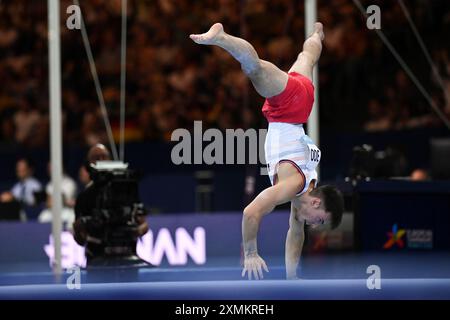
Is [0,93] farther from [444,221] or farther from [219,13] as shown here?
[444,221]

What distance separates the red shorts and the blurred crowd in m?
4.23

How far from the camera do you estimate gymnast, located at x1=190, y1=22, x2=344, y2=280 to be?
6348 mm

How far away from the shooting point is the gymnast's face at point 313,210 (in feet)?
21.4

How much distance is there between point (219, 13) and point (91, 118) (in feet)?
6.20

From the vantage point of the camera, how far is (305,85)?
6773 mm

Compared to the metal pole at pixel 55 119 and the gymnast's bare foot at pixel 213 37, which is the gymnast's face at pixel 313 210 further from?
the metal pole at pixel 55 119

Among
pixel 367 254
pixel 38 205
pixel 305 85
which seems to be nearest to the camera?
pixel 305 85

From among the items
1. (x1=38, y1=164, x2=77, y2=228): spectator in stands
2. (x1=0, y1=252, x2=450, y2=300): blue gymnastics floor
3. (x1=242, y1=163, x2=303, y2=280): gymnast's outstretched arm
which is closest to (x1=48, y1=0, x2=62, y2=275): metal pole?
(x1=0, y1=252, x2=450, y2=300): blue gymnastics floor

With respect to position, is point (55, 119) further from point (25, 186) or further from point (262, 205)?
point (25, 186)

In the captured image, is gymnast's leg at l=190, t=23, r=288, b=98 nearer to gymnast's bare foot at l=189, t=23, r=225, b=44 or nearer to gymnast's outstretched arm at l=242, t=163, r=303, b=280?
gymnast's bare foot at l=189, t=23, r=225, b=44

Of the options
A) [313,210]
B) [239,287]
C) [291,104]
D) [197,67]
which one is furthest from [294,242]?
[197,67]

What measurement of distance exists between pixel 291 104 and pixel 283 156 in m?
0.34

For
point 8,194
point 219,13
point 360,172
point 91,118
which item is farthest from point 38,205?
point 360,172

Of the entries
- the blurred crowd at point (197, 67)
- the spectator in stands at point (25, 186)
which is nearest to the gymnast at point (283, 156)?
the blurred crowd at point (197, 67)
